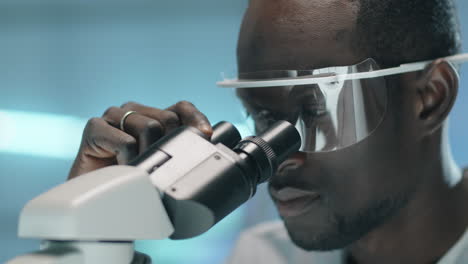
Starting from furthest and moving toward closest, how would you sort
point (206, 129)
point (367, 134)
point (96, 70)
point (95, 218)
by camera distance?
1. point (96, 70)
2. point (367, 134)
3. point (206, 129)
4. point (95, 218)

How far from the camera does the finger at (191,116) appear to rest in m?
0.92

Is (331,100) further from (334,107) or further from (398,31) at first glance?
(398,31)

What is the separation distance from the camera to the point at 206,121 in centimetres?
94

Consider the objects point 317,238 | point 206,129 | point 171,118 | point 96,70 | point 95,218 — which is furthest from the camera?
point 96,70

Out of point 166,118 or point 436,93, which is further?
point 436,93

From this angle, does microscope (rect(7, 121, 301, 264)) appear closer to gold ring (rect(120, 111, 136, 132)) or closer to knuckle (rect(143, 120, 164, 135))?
knuckle (rect(143, 120, 164, 135))

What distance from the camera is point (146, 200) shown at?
643 mm

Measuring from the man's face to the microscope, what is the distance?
39cm

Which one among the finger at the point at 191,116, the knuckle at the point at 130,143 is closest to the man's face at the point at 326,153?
the finger at the point at 191,116

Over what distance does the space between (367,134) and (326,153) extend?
10cm

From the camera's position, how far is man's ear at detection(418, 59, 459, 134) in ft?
3.87

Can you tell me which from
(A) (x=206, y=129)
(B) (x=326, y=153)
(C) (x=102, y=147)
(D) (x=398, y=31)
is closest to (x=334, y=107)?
(B) (x=326, y=153)

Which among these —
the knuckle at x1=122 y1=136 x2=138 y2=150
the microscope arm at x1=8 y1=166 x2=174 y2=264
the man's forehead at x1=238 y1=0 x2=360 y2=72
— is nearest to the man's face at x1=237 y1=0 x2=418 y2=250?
the man's forehead at x1=238 y1=0 x2=360 y2=72

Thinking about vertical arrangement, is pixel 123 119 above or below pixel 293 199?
above
